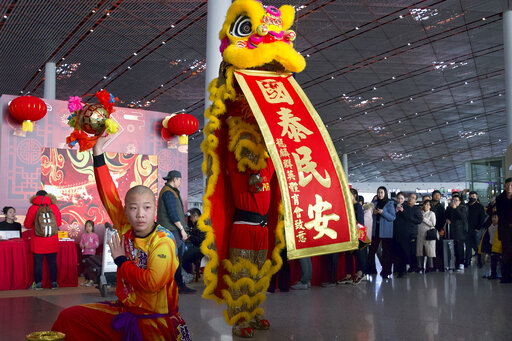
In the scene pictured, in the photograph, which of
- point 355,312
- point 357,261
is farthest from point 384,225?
point 355,312

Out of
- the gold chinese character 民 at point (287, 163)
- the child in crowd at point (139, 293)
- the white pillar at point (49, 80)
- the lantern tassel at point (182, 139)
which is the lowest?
the child in crowd at point (139, 293)

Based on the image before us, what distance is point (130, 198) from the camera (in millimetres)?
2137

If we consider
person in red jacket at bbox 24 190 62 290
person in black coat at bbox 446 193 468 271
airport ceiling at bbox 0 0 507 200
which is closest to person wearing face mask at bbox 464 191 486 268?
person in black coat at bbox 446 193 468 271

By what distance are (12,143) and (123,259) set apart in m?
6.85

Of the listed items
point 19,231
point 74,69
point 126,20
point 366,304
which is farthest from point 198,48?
Result: point 366,304

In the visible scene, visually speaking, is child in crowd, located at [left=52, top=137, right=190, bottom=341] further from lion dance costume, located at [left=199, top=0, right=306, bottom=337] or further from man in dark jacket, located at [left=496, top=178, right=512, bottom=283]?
man in dark jacket, located at [left=496, top=178, right=512, bottom=283]

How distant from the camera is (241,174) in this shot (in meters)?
3.23

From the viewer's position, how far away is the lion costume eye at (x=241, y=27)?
314 cm

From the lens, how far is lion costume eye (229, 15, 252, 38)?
10.3 ft

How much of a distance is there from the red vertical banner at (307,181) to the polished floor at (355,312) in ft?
3.63

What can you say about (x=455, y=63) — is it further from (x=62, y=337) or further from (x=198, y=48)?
(x=62, y=337)

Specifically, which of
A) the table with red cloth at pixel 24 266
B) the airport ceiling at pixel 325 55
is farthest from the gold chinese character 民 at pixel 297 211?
the airport ceiling at pixel 325 55

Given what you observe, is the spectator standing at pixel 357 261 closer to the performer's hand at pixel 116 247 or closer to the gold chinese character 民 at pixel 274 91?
the gold chinese character 民 at pixel 274 91

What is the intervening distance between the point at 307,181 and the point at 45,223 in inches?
194
